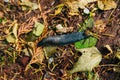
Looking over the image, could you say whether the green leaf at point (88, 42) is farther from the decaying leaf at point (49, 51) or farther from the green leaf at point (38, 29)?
the green leaf at point (38, 29)

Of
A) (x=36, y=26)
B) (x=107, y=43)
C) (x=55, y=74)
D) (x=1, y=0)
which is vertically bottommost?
(x=55, y=74)

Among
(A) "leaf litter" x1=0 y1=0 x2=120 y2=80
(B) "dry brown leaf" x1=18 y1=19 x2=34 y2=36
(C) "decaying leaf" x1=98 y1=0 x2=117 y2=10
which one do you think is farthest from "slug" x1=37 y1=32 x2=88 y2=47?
(C) "decaying leaf" x1=98 y1=0 x2=117 y2=10

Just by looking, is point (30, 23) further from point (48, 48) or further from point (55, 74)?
point (55, 74)

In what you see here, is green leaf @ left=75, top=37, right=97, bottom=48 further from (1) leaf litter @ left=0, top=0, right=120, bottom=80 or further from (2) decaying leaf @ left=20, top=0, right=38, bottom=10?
(2) decaying leaf @ left=20, top=0, right=38, bottom=10

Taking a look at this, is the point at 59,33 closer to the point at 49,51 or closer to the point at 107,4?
the point at 49,51

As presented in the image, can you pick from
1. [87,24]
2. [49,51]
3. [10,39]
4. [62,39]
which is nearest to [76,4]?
[87,24]

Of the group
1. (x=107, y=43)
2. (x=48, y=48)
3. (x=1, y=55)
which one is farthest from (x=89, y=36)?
(x=1, y=55)

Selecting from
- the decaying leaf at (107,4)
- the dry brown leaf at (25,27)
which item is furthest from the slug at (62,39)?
the decaying leaf at (107,4)
